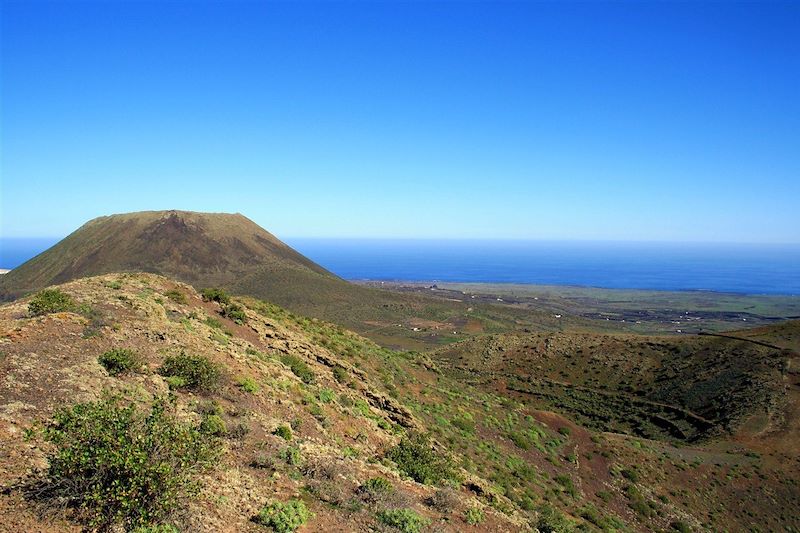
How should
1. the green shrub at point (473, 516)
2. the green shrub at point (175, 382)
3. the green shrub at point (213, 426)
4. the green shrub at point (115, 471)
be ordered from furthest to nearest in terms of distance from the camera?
1. the green shrub at point (175, 382)
2. the green shrub at point (473, 516)
3. the green shrub at point (213, 426)
4. the green shrub at point (115, 471)

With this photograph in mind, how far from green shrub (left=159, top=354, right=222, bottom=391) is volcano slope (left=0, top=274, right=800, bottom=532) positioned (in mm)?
51

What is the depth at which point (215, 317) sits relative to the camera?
2055cm

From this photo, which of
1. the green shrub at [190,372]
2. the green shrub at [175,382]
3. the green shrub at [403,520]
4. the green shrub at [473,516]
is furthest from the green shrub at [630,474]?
the green shrub at [175,382]

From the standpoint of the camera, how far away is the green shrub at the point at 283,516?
7305 millimetres

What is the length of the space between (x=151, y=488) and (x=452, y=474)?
9098 millimetres

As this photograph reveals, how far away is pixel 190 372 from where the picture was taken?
460 inches

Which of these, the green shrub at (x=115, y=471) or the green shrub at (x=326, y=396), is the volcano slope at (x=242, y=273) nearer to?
the green shrub at (x=326, y=396)

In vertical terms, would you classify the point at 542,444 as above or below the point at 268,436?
below

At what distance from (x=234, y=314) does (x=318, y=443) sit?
454 inches

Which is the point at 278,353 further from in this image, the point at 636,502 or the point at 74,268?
the point at 74,268

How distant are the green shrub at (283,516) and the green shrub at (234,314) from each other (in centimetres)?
1444

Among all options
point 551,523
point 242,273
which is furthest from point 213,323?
point 242,273

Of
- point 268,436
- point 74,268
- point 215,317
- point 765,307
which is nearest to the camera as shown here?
point 268,436

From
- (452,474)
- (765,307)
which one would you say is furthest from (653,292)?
(452,474)
